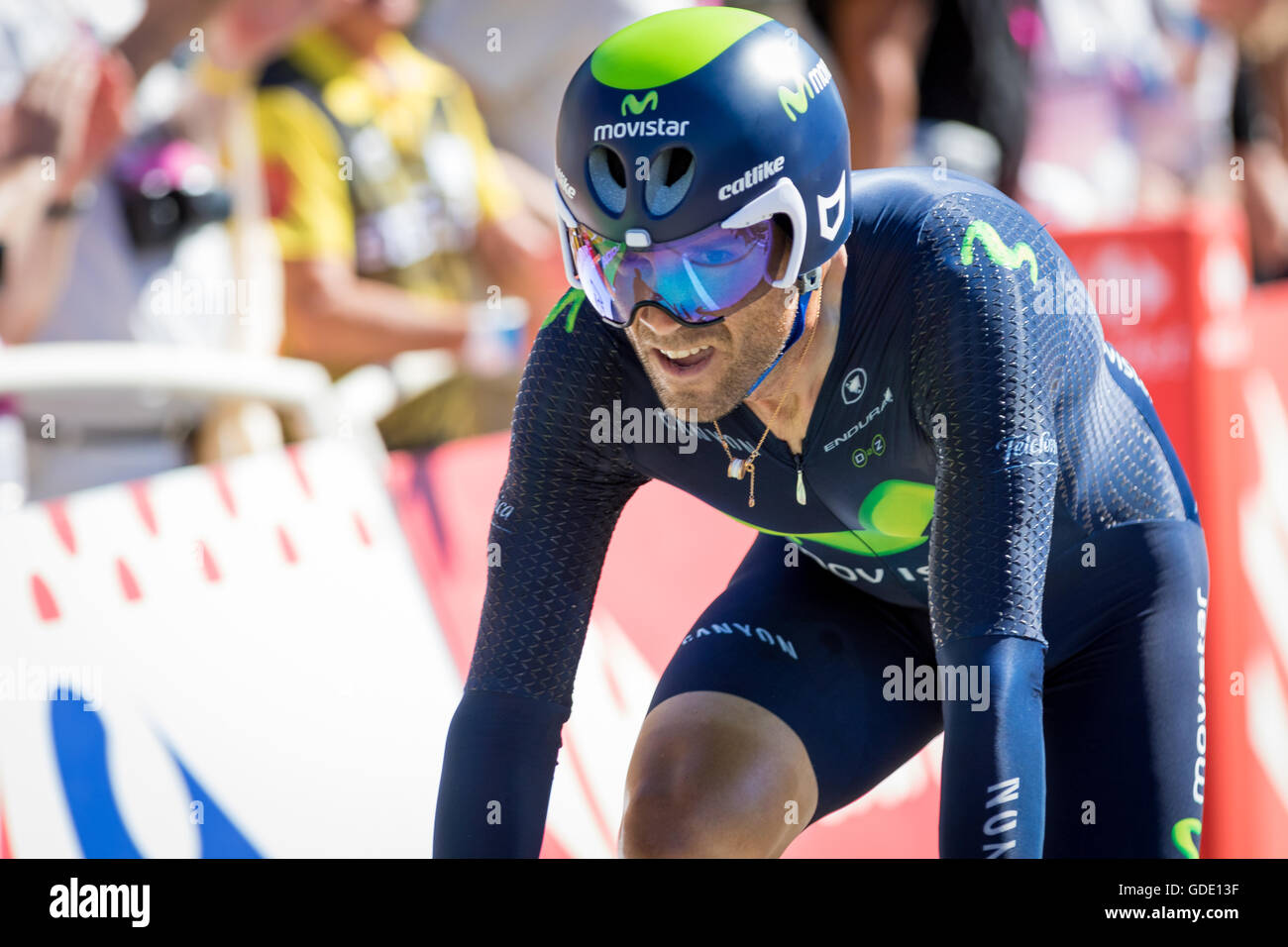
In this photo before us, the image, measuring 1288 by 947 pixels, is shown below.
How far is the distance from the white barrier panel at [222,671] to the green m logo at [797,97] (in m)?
2.34

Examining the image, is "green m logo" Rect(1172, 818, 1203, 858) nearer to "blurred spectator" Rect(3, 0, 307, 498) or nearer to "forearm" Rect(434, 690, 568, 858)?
"forearm" Rect(434, 690, 568, 858)

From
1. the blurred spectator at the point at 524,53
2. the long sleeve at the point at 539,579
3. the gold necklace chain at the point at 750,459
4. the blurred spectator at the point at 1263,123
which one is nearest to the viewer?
the long sleeve at the point at 539,579

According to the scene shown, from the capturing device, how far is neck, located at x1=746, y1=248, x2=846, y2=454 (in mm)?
3004

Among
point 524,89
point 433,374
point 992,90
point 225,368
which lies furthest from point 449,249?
point 992,90

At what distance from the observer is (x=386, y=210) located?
6.20m

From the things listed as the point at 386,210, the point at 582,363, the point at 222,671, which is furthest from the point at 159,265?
the point at 582,363

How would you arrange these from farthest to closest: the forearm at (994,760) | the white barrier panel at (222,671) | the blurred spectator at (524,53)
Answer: the blurred spectator at (524,53) < the white barrier panel at (222,671) < the forearm at (994,760)

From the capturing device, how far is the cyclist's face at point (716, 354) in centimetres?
278

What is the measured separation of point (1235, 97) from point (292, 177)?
14.9ft

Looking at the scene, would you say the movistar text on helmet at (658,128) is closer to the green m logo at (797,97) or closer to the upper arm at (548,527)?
the green m logo at (797,97)

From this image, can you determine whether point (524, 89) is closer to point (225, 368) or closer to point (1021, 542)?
point (225, 368)

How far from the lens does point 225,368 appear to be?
503 cm

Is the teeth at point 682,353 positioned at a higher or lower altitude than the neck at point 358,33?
lower

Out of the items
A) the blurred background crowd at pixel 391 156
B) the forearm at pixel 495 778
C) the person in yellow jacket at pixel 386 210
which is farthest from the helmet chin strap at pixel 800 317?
the person in yellow jacket at pixel 386 210
